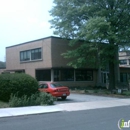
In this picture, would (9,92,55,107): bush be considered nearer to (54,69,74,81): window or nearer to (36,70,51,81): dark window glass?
(54,69,74,81): window

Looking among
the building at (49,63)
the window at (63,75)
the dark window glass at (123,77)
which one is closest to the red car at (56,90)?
the building at (49,63)

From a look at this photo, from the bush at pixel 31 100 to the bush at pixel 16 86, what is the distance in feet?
1.51

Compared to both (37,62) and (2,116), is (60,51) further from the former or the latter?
(2,116)

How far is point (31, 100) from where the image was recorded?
54.5 feet

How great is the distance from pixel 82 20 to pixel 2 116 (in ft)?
65.3

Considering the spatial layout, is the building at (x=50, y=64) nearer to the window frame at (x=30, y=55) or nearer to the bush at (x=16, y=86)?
the window frame at (x=30, y=55)

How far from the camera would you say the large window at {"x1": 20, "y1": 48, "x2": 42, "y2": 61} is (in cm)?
3462

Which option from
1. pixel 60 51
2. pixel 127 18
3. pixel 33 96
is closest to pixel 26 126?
pixel 33 96

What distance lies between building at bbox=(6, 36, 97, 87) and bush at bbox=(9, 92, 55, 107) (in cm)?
1535

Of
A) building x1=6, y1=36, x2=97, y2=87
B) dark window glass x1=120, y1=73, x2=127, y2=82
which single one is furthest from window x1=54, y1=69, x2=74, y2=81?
dark window glass x1=120, y1=73, x2=127, y2=82

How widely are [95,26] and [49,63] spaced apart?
10805mm

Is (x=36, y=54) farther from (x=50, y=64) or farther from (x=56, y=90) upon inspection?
(x=56, y=90)

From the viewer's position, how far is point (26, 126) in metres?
9.51

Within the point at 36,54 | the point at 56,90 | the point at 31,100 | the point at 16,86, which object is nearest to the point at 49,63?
the point at 36,54
